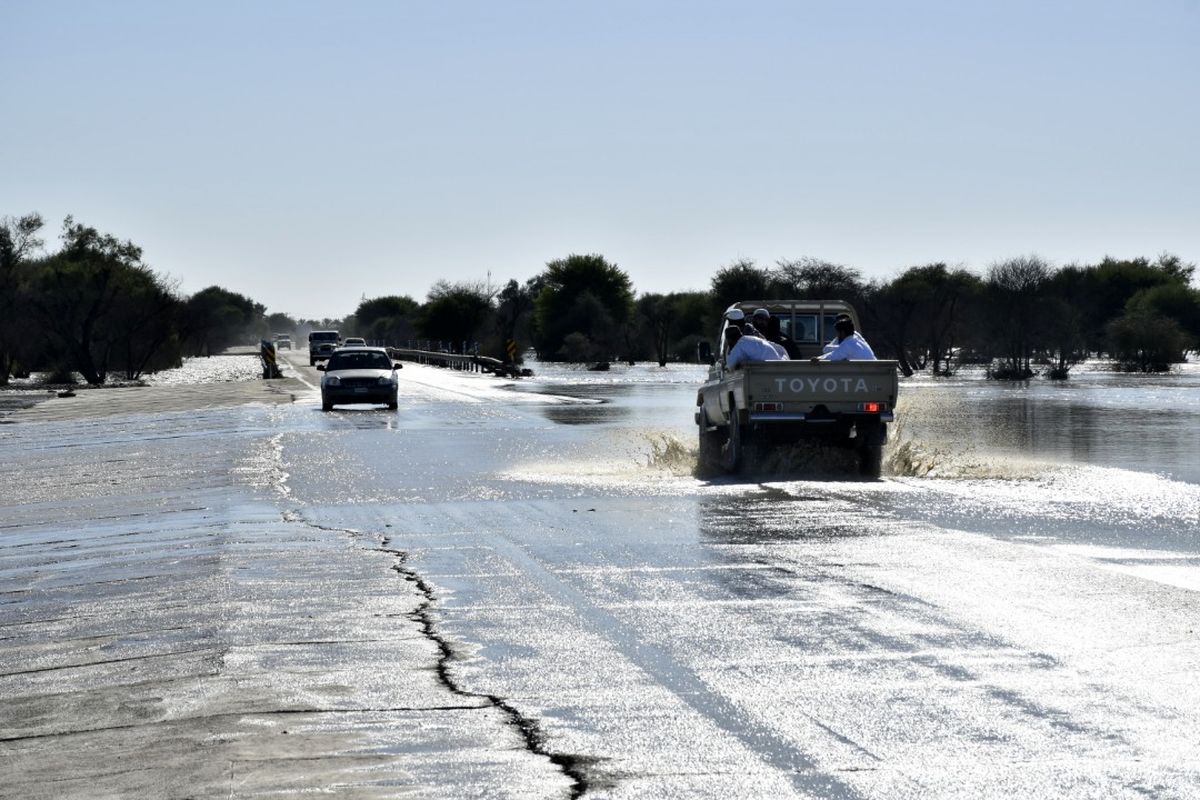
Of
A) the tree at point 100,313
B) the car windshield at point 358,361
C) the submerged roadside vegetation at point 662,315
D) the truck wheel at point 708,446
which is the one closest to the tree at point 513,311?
the submerged roadside vegetation at point 662,315

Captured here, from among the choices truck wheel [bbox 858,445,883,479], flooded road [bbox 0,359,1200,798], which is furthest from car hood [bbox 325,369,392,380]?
truck wheel [bbox 858,445,883,479]

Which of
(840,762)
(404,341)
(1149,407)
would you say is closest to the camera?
(840,762)

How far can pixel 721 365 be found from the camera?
2172cm

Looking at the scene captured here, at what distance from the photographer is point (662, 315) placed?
139125mm

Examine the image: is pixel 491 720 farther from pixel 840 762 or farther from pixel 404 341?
pixel 404 341

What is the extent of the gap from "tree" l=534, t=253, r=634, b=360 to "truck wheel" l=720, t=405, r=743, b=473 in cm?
11476

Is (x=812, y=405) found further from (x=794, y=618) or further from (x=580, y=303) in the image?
(x=580, y=303)

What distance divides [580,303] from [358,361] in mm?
103324

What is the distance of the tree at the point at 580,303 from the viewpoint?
143625 millimetres

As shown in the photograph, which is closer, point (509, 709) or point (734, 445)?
point (509, 709)

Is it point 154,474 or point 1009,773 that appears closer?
point 1009,773

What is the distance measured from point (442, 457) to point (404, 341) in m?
167

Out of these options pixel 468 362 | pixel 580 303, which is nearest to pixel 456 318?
pixel 580 303

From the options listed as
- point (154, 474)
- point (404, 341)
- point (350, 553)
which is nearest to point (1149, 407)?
point (154, 474)
